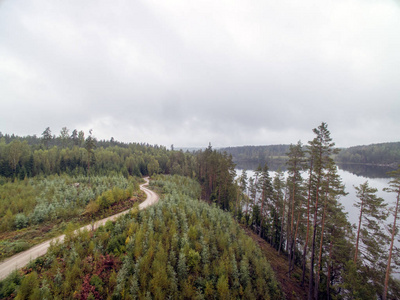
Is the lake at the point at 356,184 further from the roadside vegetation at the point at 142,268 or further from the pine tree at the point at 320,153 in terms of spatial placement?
the roadside vegetation at the point at 142,268

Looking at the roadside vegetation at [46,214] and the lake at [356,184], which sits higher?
the roadside vegetation at [46,214]

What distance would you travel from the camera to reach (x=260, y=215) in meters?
29.8

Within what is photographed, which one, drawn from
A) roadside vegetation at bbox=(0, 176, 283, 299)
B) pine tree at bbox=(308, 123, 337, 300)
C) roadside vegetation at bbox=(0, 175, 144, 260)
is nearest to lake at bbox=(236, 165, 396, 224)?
pine tree at bbox=(308, 123, 337, 300)

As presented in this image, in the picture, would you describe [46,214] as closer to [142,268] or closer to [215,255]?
[142,268]

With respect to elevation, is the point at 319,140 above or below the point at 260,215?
above

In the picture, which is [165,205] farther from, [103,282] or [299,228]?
[299,228]

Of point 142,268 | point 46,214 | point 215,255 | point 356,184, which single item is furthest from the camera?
point 356,184

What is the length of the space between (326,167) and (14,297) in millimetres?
22427

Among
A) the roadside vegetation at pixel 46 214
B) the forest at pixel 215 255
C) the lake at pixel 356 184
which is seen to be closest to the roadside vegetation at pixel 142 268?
the forest at pixel 215 255

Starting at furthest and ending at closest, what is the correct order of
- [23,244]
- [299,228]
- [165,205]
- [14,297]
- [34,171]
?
[34,171]
[299,228]
[165,205]
[23,244]
[14,297]

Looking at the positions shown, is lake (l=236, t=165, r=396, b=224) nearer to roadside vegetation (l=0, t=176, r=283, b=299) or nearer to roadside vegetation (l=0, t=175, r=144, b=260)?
roadside vegetation (l=0, t=176, r=283, b=299)

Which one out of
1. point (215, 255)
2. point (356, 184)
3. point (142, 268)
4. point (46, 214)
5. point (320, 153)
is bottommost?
point (356, 184)

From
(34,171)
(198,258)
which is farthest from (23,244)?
(34,171)

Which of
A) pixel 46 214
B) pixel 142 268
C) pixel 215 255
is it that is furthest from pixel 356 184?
pixel 46 214
